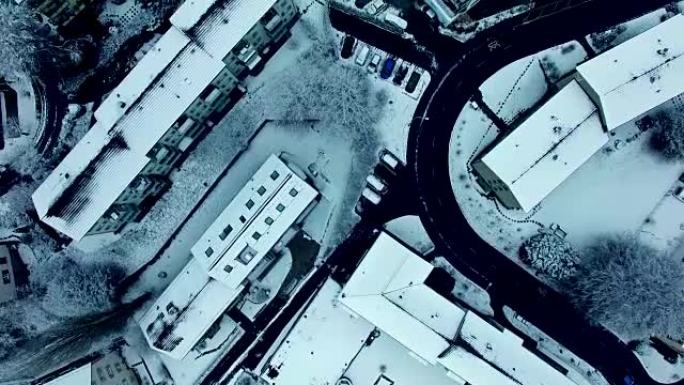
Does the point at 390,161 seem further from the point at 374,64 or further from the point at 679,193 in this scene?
the point at 679,193

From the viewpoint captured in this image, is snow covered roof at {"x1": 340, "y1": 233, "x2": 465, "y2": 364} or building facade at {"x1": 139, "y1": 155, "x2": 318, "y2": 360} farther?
building facade at {"x1": 139, "y1": 155, "x2": 318, "y2": 360}

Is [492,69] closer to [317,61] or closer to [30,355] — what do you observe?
[317,61]

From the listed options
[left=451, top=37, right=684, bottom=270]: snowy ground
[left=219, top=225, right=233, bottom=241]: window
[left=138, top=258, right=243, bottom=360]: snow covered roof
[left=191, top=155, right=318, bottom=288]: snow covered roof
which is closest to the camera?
[left=191, top=155, right=318, bottom=288]: snow covered roof

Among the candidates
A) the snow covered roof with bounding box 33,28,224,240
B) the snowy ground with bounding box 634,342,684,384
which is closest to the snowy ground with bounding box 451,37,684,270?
the snowy ground with bounding box 634,342,684,384

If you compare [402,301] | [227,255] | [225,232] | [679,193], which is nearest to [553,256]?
[679,193]

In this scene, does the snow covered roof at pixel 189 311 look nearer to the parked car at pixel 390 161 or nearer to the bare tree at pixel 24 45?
the parked car at pixel 390 161

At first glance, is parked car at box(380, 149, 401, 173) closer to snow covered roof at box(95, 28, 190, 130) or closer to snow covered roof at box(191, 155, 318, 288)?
snow covered roof at box(191, 155, 318, 288)

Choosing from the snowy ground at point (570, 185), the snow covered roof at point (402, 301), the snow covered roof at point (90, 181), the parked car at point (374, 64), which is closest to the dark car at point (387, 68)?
the parked car at point (374, 64)
